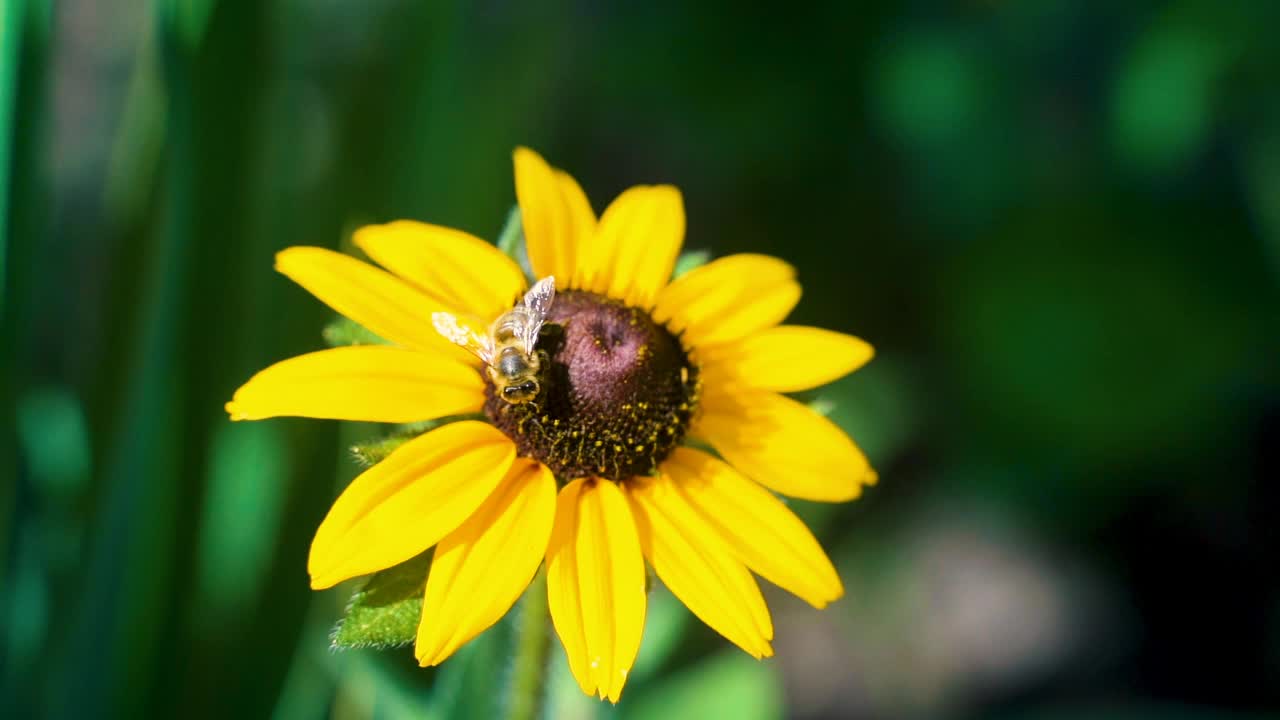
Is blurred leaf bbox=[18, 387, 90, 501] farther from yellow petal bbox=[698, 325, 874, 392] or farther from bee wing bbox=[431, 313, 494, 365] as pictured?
yellow petal bbox=[698, 325, 874, 392]

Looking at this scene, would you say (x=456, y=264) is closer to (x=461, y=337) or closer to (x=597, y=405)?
(x=461, y=337)

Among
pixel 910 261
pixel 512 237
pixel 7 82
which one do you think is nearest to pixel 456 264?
pixel 512 237

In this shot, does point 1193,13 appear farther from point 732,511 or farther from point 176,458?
point 176,458

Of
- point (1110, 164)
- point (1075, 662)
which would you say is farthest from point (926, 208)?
point (1075, 662)

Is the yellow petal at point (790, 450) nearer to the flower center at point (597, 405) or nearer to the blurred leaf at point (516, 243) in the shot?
the flower center at point (597, 405)

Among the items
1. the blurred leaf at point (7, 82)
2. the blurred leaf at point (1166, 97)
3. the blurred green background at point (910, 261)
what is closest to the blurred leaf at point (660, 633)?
the blurred green background at point (910, 261)

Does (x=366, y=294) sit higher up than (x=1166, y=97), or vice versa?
(x=1166, y=97)

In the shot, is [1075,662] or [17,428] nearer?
[17,428]
